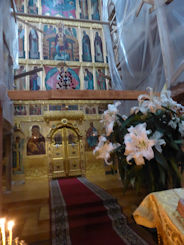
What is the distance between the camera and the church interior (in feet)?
11.2

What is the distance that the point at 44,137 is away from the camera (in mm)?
8461

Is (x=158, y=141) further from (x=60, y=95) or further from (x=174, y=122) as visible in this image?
(x=60, y=95)

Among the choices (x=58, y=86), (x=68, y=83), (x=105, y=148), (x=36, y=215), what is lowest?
(x=36, y=215)

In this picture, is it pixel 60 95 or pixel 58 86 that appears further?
pixel 58 86

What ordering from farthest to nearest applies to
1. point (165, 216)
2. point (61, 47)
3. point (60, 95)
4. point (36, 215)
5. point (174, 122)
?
point (61, 47)
point (36, 215)
point (60, 95)
point (174, 122)
point (165, 216)

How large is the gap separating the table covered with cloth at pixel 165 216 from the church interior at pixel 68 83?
242 centimetres

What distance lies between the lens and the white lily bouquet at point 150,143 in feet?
2.76

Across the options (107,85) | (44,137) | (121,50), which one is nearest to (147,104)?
(121,50)

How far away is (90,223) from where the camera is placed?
340 cm

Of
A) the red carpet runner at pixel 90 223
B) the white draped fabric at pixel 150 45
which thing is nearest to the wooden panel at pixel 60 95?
the white draped fabric at pixel 150 45

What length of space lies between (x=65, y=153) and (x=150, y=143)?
8.21 m

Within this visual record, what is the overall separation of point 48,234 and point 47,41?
9249 millimetres

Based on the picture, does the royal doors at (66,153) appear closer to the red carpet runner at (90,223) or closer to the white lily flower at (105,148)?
the red carpet runner at (90,223)

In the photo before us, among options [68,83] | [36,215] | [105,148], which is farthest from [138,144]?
[68,83]
